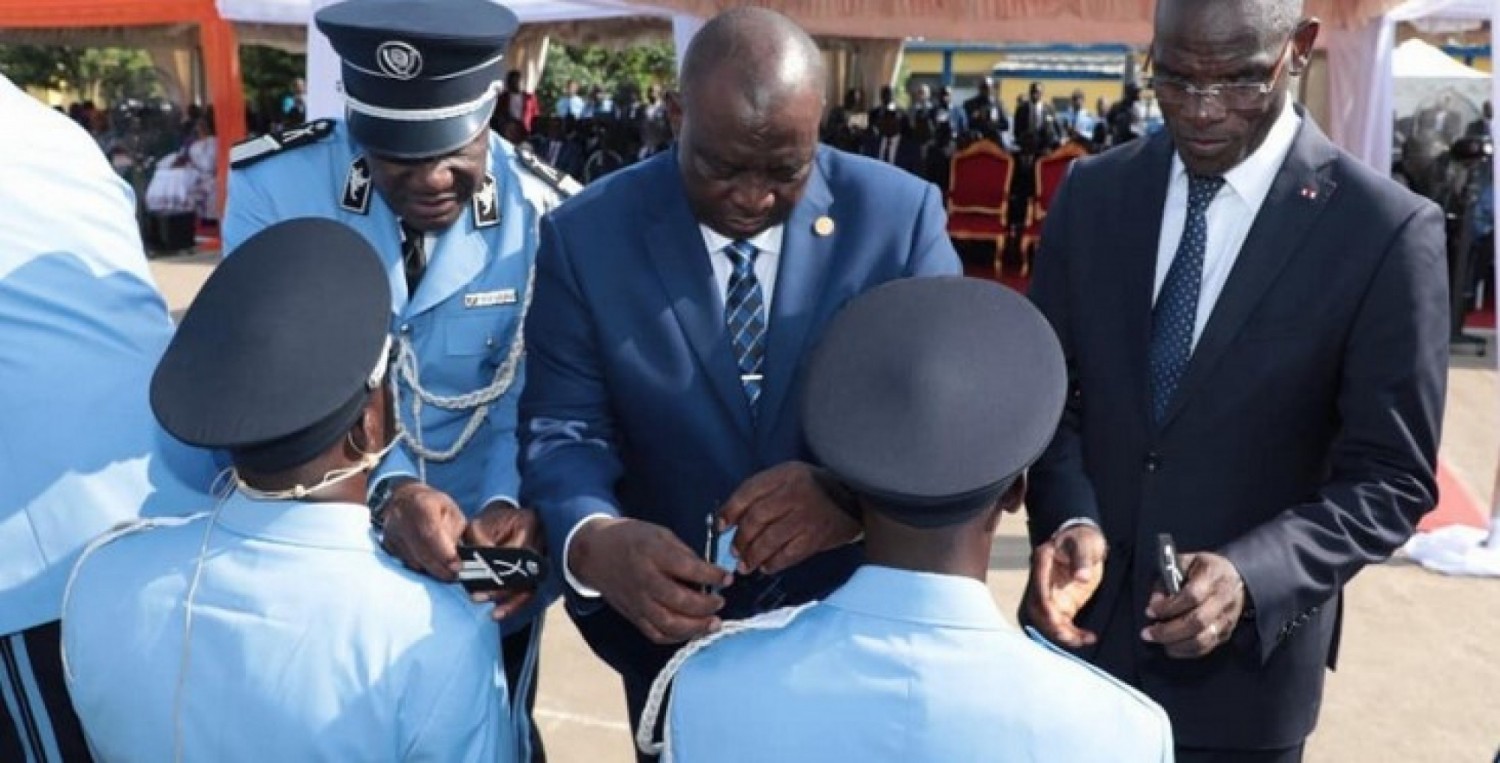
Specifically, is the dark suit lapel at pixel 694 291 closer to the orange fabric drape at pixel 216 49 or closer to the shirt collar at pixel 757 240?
the shirt collar at pixel 757 240

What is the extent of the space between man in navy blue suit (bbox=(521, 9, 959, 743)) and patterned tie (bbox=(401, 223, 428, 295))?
41cm

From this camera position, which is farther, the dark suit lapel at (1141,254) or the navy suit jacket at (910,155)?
the navy suit jacket at (910,155)

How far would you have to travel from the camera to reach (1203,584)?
173cm

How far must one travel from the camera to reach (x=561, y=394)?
80.0 inches

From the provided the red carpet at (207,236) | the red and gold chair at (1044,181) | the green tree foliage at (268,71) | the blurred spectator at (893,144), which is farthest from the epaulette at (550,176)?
the green tree foliage at (268,71)

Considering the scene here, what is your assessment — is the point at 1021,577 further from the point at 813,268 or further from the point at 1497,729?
the point at 813,268

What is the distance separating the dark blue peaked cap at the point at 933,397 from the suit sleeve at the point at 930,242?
0.62 m

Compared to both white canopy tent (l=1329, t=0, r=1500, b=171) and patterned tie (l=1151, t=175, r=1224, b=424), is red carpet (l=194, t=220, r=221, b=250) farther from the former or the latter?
patterned tie (l=1151, t=175, r=1224, b=424)

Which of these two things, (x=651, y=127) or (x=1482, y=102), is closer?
(x=651, y=127)

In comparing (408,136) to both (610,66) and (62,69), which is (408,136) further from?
(610,66)

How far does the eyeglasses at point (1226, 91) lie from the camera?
6.32 feet

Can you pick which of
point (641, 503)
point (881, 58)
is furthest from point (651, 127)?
point (641, 503)

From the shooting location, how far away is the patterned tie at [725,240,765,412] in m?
2.01

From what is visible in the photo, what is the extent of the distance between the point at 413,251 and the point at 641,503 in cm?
67
